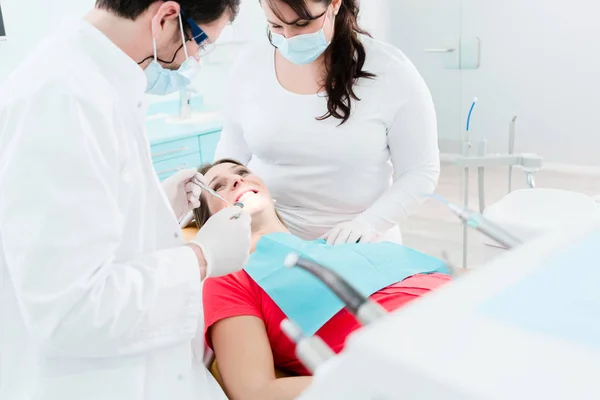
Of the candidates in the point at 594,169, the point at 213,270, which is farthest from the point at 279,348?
the point at 594,169

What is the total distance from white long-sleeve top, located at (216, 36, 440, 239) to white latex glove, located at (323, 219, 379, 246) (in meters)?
0.04

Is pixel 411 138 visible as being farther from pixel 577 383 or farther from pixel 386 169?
pixel 577 383

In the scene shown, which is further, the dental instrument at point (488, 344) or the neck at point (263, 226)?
the neck at point (263, 226)

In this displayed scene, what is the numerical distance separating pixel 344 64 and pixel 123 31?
34.6 inches

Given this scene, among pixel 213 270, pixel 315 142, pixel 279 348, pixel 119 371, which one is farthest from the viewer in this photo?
pixel 315 142

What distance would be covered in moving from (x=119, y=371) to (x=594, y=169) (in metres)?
3.81

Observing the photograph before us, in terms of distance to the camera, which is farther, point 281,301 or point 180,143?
point 180,143

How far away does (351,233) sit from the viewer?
1.71 meters

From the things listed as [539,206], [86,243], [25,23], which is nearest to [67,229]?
[86,243]

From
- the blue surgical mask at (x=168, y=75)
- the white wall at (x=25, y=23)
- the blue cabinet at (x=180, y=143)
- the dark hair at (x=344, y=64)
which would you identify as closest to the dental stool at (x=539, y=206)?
the dark hair at (x=344, y=64)

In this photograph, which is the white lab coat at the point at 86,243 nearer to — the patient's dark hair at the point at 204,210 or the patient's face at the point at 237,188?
the patient's face at the point at 237,188

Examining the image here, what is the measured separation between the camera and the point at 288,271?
1.52m

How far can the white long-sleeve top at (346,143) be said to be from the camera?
70.2 inches

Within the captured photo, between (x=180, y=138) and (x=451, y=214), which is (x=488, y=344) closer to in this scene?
(x=180, y=138)
